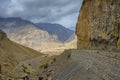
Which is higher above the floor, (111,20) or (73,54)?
(111,20)

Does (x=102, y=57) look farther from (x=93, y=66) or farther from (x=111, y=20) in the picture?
(x=111, y=20)

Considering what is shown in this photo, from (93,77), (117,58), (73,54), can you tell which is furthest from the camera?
(73,54)

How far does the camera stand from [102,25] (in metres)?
46.7

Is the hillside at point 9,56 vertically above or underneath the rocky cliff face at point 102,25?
underneath

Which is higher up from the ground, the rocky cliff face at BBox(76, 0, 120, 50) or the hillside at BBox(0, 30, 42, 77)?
the rocky cliff face at BBox(76, 0, 120, 50)

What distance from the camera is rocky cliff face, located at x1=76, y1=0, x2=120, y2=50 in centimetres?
4469

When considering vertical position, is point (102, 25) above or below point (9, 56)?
above

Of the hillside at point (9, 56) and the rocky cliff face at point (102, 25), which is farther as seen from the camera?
the hillside at point (9, 56)

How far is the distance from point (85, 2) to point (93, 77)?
92.9ft

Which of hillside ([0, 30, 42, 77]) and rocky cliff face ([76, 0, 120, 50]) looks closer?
rocky cliff face ([76, 0, 120, 50])

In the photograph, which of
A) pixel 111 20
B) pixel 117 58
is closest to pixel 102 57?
pixel 117 58

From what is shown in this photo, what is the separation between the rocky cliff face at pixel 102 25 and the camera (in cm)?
4469

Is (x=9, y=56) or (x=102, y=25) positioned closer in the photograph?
(x=102, y=25)

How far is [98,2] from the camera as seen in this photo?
49.0 meters
